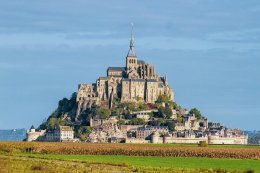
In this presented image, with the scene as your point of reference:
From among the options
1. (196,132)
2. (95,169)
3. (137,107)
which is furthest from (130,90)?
(95,169)

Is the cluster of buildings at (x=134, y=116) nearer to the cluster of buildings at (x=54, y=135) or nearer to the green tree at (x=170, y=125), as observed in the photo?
the cluster of buildings at (x=54, y=135)

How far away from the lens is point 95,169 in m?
50.3

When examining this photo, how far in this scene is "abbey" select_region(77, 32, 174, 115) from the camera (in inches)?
6590

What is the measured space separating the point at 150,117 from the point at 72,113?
17.7 metres

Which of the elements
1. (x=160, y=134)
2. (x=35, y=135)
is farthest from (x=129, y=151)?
(x=35, y=135)

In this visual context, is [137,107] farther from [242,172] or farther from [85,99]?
[242,172]

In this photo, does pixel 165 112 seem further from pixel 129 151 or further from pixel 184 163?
pixel 184 163

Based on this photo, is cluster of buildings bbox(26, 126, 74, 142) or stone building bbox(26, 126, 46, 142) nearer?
cluster of buildings bbox(26, 126, 74, 142)

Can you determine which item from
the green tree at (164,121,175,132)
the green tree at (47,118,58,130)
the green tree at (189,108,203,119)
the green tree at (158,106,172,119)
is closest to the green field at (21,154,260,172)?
the green tree at (164,121,175,132)

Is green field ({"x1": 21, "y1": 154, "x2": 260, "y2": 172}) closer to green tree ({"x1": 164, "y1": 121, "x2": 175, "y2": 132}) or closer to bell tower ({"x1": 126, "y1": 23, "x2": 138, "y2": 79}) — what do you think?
green tree ({"x1": 164, "y1": 121, "x2": 175, "y2": 132})

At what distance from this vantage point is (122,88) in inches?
6619

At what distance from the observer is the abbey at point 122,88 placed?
167375mm

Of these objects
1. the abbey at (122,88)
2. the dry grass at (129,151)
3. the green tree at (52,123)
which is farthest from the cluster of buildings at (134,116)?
the dry grass at (129,151)

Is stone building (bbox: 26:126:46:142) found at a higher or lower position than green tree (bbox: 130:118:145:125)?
lower
